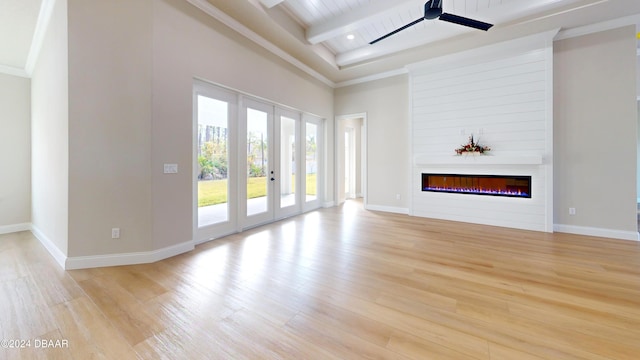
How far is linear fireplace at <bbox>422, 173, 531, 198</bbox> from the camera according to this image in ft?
14.7

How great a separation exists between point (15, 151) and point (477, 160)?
865 cm

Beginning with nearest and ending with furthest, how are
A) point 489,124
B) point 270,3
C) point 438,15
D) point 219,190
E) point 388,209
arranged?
Answer: point 438,15 → point 270,3 → point 219,190 → point 489,124 → point 388,209

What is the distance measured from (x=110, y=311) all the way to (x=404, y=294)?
2470 millimetres

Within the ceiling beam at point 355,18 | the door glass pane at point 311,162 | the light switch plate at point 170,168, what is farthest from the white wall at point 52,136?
the door glass pane at point 311,162

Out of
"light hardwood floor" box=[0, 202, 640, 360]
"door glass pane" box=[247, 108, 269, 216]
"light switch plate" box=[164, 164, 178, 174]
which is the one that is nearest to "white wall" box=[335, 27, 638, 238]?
"light hardwood floor" box=[0, 202, 640, 360]

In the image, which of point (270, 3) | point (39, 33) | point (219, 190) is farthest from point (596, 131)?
point (39, 33)

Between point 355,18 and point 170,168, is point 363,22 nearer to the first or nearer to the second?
point 355,18

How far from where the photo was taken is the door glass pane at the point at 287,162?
17.1ft

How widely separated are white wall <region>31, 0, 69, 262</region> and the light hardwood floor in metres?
0.42

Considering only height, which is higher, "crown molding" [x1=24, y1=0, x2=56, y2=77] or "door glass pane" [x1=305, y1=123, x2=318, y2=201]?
"crown molding" [x1=24, y1=0, x2=56, y2=77]

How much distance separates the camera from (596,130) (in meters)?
3.95

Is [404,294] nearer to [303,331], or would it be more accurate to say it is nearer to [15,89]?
[303,331]

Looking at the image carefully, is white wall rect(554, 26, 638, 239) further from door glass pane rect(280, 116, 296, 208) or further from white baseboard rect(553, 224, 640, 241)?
door glass pane rect(280, 116, 296, 208)

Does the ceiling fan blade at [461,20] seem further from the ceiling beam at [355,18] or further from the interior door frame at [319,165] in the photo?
the interior door frame at [319,165]
